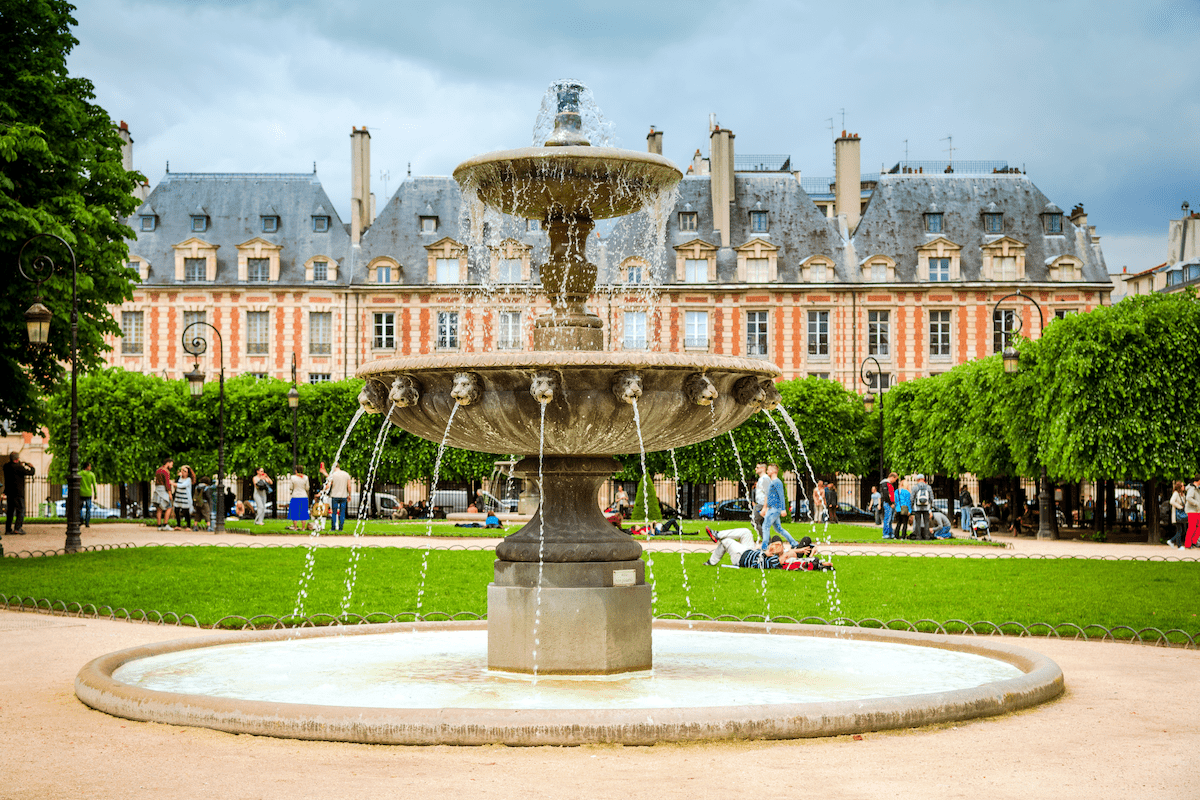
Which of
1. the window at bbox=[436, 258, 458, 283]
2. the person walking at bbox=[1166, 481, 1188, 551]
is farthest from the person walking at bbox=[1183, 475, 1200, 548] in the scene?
the window at bbox=[436, 258, 458, 283]

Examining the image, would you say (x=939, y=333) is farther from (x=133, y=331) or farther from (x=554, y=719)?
(x=554, y=719)

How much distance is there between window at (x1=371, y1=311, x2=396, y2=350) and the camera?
2071 inches

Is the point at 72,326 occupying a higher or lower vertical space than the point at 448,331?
lower

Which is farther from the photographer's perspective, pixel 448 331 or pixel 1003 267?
pixel 1003 267

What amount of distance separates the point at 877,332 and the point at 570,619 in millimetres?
47051

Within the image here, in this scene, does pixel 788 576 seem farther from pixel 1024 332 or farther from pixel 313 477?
pixel 1024 332

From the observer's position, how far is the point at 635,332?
47719 mm

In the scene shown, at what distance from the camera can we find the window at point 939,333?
173 ft

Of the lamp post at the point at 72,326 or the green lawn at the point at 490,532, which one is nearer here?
the lamp post at the point at 72,326

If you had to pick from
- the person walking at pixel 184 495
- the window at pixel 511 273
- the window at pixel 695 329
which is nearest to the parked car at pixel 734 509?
the window at pixel 695 329

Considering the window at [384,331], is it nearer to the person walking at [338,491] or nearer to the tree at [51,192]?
the person walking at [338,491]

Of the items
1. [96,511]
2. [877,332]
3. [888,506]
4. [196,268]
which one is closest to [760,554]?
[888,506]

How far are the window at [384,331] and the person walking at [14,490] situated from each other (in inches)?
1027

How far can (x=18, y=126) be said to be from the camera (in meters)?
19.7
